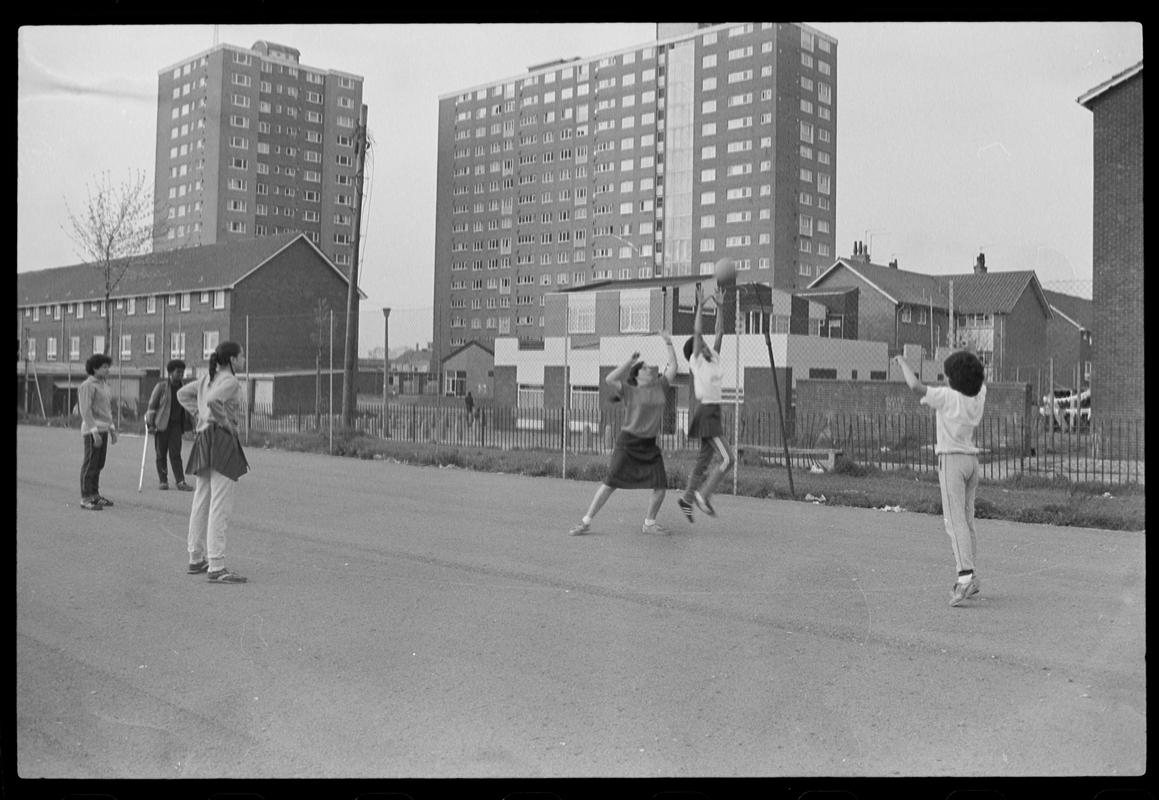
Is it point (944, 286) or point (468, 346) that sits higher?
point (944, 286)

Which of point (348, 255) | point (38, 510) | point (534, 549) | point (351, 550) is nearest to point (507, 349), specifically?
point (348, 255)

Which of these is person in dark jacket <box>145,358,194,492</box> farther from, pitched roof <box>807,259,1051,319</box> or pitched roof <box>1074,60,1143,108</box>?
pitched roof <box>1074,60,1143,108</box>

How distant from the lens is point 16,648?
333cm

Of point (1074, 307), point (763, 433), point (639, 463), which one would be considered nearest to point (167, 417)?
point (639, 463)

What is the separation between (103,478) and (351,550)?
4.02 ft

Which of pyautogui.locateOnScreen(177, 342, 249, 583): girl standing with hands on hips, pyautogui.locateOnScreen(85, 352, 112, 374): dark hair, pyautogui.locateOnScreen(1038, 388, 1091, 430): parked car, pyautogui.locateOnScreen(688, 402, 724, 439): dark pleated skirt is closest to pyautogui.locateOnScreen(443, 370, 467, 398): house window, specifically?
pyautogui.locateOnScreen(177, 342, 249, 583): girl standing with hands on hips

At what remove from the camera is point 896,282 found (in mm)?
3963

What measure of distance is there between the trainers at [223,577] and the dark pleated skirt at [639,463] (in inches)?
80.6

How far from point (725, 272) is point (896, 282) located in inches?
28.0

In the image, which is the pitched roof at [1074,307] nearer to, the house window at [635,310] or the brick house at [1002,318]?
the brick house at [1002,318]

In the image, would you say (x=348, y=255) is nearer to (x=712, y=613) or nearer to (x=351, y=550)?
(x=351, y=550)

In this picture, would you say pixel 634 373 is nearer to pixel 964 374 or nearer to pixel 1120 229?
pixel 964 374

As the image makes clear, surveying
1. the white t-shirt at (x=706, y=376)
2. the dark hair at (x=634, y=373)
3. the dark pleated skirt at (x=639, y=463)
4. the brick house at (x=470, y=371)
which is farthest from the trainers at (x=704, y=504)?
the brick house at (x=470, y=371)

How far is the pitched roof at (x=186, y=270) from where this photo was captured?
13.1 feet
